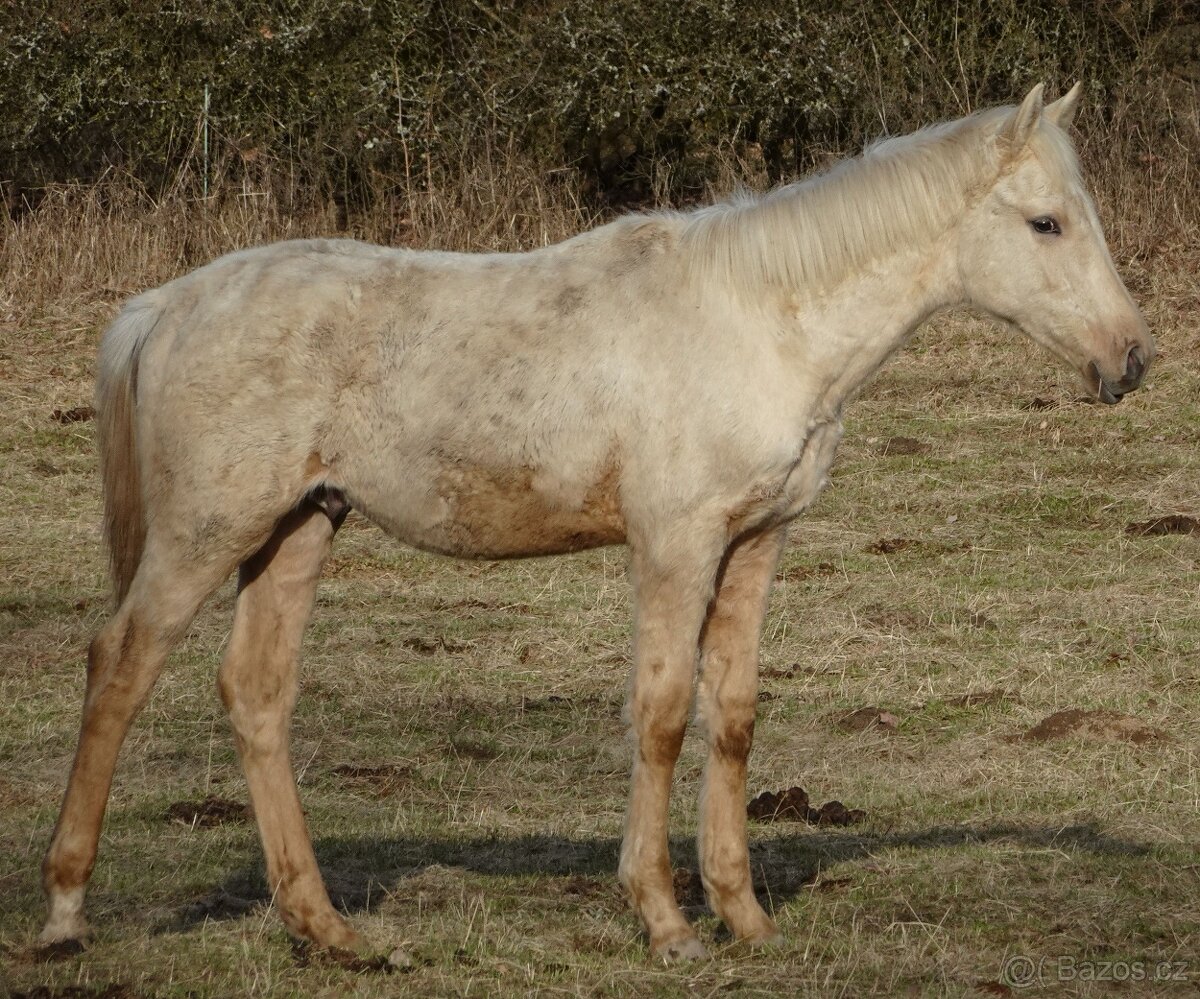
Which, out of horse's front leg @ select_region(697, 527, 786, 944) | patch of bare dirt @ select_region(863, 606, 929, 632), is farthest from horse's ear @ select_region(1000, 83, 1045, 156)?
patch of bare dirt @ select_region(863, 606, 929, 632)

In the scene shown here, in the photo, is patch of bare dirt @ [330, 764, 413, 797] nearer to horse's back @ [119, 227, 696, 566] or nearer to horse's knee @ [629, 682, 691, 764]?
horse's back @ [119, 227, 696, 566]

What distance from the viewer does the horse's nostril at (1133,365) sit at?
4.24 m

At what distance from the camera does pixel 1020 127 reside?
4.30m

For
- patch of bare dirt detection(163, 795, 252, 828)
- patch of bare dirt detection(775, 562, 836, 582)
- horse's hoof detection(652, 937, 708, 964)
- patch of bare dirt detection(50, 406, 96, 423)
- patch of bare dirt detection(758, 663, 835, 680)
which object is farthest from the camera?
patch of bare dirt detection(50, 406, 96, 423)

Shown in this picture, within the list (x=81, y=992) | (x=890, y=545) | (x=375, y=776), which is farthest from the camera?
(x=890, y=545)

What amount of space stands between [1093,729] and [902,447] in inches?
186

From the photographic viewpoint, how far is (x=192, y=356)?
4309 mm

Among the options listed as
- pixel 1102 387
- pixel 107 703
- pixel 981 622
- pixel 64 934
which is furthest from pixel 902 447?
pixel 64 934

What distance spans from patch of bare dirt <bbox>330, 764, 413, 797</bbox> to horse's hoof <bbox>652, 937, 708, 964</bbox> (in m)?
1.71

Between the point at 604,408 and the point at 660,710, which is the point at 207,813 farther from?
the point at 604,408

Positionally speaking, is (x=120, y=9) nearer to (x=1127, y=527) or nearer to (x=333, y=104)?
(x=333, y=104)

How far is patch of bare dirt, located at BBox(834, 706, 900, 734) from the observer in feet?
20.6

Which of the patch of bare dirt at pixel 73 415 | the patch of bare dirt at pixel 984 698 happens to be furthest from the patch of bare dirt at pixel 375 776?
the patch of bare dirt at pixel 73 415

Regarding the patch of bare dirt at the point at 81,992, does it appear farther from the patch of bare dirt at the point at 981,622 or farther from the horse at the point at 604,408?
the patch of bare dirt at the point at 981,622
